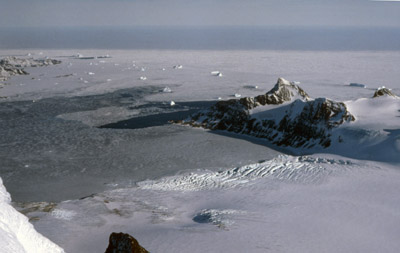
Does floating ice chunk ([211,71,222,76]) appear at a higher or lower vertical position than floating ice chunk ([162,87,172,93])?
higher

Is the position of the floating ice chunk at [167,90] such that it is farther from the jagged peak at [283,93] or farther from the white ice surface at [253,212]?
the white ice surface at [253,212]

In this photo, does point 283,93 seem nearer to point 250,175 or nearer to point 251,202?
point 250,175

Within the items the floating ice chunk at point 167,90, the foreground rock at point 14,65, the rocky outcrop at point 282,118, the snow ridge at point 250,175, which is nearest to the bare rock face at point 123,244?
the snow ridge at point 250,175

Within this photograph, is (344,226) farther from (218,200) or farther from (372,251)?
(218,200)

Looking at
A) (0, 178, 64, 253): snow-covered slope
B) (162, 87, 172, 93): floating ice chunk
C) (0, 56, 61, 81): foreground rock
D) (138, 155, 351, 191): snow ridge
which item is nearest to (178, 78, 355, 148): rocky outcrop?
(138, 155, 351, 191): snow ridge

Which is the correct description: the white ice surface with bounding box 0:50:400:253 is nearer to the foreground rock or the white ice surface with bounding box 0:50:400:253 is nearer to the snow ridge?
the snow ridge

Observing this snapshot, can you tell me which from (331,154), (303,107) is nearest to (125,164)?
(331,154)
